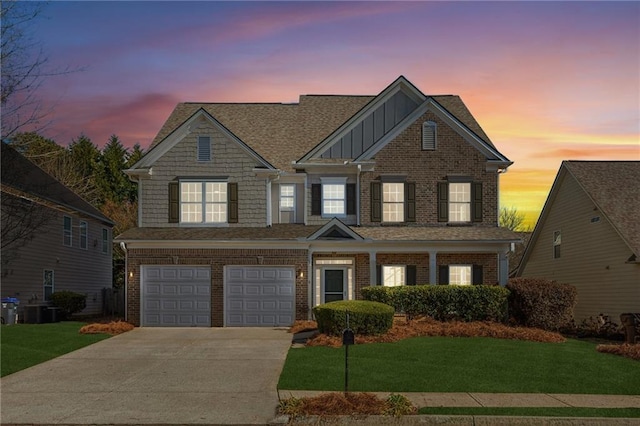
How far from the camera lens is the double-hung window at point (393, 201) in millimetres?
30094

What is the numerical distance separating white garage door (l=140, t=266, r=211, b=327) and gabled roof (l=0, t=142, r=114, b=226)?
6146mm

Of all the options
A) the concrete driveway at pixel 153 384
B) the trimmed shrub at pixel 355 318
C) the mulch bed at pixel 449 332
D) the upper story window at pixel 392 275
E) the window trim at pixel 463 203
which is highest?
the window trim at pixel 463 203

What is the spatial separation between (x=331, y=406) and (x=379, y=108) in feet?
64.2

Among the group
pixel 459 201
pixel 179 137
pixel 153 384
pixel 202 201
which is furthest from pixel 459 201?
pixel 153 384

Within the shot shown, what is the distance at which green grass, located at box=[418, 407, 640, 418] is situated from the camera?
42.7ft

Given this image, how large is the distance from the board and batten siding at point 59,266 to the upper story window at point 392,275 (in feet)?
48.1

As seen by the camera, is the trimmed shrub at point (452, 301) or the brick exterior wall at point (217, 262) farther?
the brick exterior wall at point (217, 262)

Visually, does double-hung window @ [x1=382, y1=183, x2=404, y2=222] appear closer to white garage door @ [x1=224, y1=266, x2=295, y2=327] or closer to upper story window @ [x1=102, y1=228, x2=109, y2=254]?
white garage door @ [x1=224, y1=266, x2=295, y2=327]

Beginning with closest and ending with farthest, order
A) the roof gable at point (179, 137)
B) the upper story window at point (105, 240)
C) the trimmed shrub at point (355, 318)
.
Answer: the trimmed shrub at point (355, 318), the roof gable at point (179, 137), the upper story window at point (105, 240)

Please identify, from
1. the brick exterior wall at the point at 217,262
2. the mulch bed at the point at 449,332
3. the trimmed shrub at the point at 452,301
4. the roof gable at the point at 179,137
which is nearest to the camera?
the mulch bed at the point at 449,332

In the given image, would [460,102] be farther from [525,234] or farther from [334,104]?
[525,234]

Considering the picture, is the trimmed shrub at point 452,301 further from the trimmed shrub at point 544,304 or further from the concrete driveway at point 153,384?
the concrete driveway at point 153,384

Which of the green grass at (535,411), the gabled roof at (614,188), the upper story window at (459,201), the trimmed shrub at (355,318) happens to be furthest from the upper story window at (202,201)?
the green grass at (535,411)

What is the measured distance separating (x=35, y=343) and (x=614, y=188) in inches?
831
